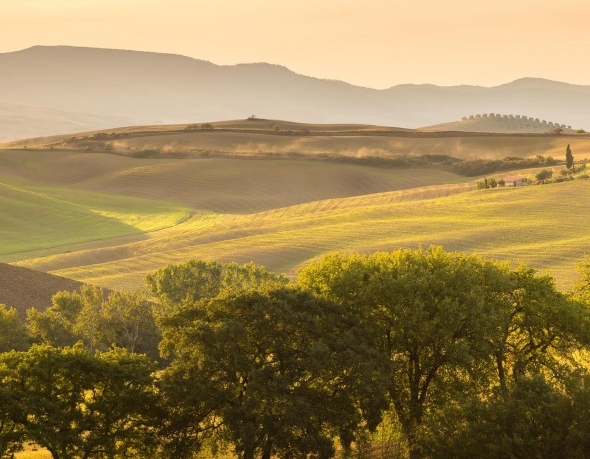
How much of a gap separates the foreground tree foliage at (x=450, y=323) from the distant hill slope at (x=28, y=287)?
4622 cm

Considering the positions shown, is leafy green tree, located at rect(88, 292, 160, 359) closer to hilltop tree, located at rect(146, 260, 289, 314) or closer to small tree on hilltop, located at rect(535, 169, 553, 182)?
hilltop tree, located at rect(146, 260, 289, 314)

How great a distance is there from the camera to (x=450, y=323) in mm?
43219

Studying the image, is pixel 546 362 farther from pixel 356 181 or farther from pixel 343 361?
pixel 356 181

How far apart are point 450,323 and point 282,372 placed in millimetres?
8373

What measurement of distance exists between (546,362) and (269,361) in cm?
1366

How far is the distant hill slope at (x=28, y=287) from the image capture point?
286 feet

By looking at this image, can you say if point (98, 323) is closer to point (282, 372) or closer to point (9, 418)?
point (9, 418)

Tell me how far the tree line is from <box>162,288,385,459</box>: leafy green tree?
68mm

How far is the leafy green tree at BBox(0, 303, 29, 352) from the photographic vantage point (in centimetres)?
6733

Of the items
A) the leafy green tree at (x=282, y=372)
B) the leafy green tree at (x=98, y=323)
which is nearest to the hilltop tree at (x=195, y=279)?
the leafy green tree at (x=98, y=323)

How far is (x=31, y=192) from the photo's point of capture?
160 meters

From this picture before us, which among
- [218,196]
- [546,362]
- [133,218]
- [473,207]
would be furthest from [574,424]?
[218,196]

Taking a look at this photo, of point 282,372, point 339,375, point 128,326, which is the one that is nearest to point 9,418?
point 282,372

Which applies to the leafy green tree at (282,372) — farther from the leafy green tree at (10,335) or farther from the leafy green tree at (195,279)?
the leafy green tree at (195,279)
